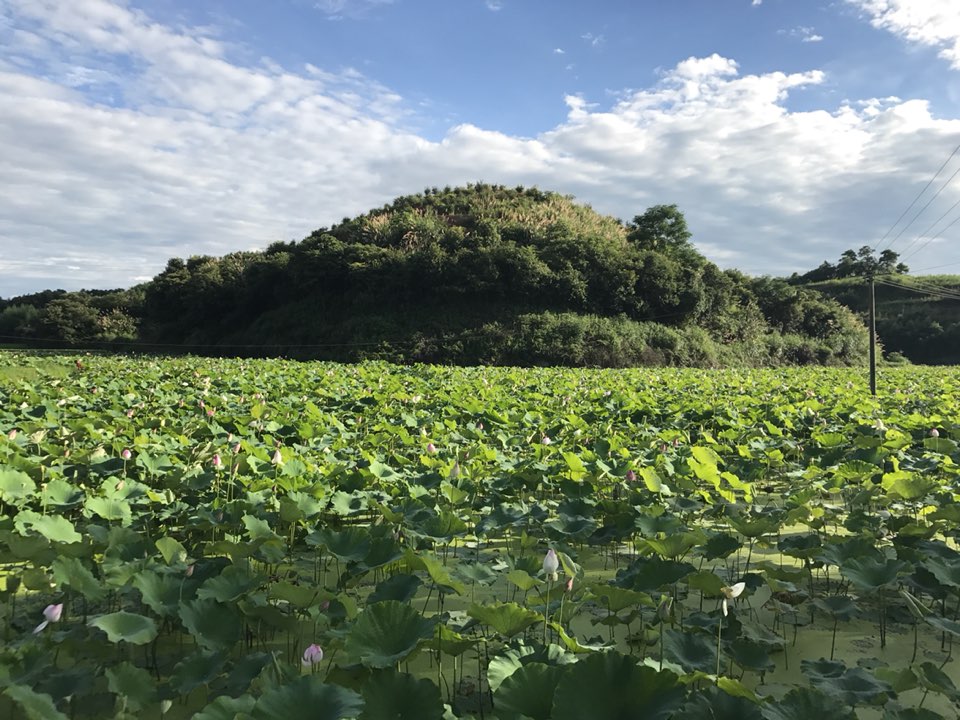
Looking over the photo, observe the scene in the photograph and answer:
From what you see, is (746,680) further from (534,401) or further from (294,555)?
(534,401)

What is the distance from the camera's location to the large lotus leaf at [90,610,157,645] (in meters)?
1.60

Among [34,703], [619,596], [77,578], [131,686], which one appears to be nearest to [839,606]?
[619,596]

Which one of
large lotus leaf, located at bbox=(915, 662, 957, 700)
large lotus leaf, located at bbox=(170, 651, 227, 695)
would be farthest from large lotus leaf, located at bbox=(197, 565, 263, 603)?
large lotus leaf, located at bbox=(915, 662, 957, 700)

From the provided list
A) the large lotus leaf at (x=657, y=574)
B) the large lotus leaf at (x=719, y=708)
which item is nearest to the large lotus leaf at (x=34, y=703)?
the large lotus leaf at (x=719, y=708)

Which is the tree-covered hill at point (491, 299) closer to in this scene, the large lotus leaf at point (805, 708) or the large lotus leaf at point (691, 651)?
the large lotus leaf at point (691, 651)

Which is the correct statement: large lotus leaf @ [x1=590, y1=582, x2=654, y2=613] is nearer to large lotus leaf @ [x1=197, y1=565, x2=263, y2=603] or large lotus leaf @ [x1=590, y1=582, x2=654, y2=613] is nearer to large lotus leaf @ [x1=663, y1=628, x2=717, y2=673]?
large lotus leaf @ [x1=663, y1=628, x2=717, y2=673]

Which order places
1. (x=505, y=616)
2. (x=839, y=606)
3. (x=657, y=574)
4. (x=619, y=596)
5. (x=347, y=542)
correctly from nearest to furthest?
(x=505, y=616), (x=619, y=596), (x=657, y=574), (x=839, y=606), (x=347, y=542)

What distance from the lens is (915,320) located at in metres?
43.7

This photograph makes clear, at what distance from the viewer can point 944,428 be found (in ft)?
17.6

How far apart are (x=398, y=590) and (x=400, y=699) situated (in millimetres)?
609

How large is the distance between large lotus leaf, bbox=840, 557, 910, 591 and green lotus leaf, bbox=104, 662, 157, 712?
2142 mm

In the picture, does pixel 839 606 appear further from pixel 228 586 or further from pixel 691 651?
pixel 228 586

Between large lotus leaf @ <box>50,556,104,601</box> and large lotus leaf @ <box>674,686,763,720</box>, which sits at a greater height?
large lotus leaf @ <box>50,556,104,601</box>

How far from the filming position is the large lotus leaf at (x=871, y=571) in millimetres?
2029
